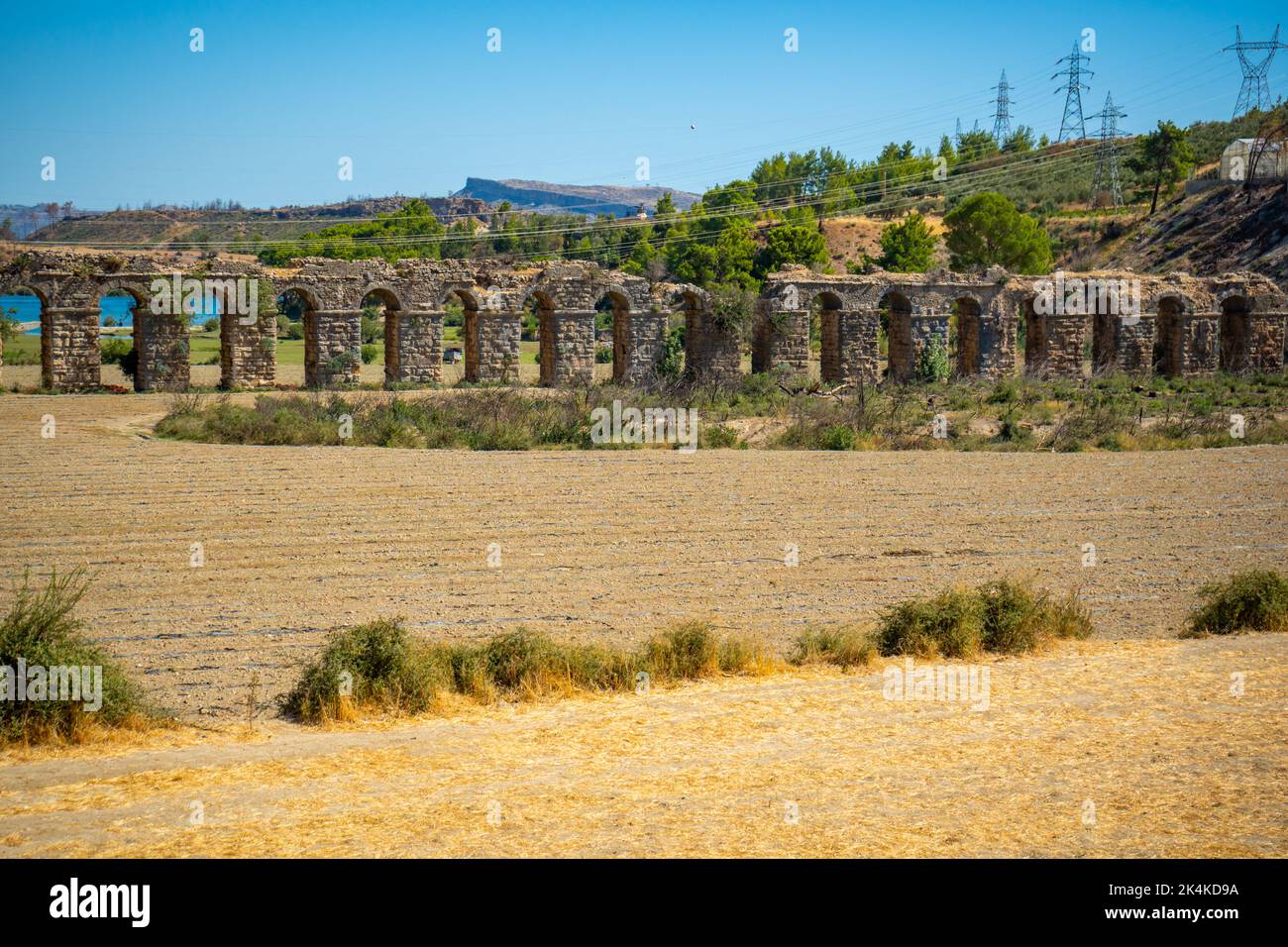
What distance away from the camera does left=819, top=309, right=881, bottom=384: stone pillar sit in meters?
31.1

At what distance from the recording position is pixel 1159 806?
241 inches

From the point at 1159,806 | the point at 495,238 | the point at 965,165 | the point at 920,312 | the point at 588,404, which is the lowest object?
the point at 1159,806

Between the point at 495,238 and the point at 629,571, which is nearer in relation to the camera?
the point at 629,571

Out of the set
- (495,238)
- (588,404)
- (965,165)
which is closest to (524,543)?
(588,404)

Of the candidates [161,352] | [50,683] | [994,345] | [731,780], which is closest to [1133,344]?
[994,345]

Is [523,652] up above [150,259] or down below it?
below

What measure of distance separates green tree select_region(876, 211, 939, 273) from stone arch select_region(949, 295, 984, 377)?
66.5 feet

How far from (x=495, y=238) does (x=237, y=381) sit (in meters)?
40.4

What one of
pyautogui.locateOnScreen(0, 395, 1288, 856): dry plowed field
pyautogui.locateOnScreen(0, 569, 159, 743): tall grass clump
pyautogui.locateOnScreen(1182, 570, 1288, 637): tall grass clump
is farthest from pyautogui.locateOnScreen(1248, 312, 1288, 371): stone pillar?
pyautogui.locateOnScreen(0, 569, 159, 743): tall grass clump

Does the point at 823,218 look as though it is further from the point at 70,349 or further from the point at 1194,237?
the point at 70,349

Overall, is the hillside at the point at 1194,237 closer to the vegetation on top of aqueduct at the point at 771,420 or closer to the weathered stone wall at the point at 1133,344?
the weathered stone wall at the point at 1133,344

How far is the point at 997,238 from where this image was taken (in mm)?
46125

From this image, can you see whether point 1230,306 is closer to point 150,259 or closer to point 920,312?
point 920,312

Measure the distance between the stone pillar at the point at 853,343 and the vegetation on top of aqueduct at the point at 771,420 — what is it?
413cm
